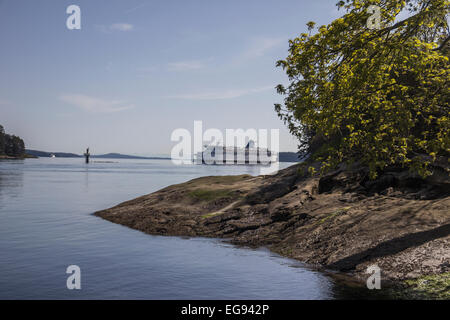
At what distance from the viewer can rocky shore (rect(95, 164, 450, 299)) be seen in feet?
46.8

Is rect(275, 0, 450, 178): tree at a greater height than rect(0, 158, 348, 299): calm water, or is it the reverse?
rect(275, 0, 450, 178): tree

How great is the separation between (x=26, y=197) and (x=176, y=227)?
103ft

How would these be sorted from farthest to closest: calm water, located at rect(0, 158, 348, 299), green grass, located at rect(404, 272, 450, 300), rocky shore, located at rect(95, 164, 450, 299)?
rocky shore, located at rect(95, 164, 450, 299) → calm water, located at rect(0, 158, 348, 299) → green grass, located at rect(404, 272, 450, 300)

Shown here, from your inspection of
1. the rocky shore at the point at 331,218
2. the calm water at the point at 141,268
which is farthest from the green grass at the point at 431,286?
the calm water at the point at 141,268

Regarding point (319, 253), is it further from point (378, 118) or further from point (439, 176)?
point (439, 176)

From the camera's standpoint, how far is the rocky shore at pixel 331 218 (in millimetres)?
14273

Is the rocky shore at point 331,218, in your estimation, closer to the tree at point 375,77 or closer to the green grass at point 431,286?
the green grass at point 431,286

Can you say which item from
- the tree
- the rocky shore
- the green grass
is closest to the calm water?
the rocky shore

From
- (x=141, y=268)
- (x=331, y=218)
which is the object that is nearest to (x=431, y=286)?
(x=331, y=218)

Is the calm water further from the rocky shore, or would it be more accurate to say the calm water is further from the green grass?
the green grass

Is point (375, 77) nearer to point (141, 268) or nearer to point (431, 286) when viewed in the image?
point (431, 286)

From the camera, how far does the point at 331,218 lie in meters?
19.4
